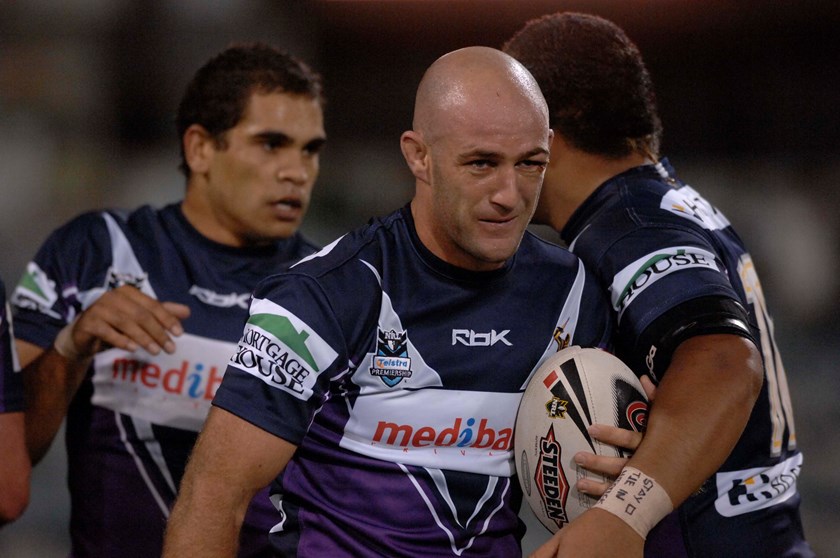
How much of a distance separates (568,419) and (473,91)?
0.74 metres

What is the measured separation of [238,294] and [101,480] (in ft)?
2.41

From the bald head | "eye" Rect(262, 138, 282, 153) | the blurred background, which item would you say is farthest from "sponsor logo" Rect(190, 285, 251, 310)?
the blurred background

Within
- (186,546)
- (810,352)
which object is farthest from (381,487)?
(810,352)

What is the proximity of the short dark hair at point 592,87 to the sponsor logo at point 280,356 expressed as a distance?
1.01 meters

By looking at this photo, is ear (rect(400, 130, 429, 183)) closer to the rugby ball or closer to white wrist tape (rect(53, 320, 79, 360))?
the rugby ball

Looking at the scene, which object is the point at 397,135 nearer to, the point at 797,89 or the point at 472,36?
the point at 472,36

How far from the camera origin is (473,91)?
223cm

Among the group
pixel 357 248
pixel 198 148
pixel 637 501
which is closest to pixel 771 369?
pixel 637 501

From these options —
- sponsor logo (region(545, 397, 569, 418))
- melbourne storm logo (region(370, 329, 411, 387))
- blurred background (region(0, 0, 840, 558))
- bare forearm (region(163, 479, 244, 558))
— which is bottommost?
blurred background (region(0, 0, 840, 558))

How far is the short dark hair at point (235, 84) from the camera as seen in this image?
368 centimetres

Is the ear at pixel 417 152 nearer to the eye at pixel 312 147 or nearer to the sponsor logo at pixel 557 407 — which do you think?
the sponsor logo at pixel 557 407

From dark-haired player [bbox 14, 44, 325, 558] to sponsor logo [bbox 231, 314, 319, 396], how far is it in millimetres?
818

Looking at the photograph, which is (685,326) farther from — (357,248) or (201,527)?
(201,527)

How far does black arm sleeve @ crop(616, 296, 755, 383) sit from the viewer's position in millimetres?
2217
